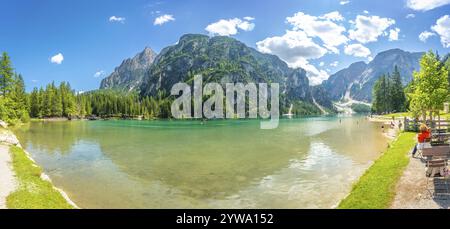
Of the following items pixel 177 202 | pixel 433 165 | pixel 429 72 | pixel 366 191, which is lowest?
pixel 177 202

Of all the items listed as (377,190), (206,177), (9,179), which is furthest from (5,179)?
(377,190)

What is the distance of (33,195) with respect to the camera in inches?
649

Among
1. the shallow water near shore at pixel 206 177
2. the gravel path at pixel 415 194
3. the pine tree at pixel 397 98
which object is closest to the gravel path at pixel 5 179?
the shallow water near shore at pixel 206 177

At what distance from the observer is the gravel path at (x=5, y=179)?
15.7 metres

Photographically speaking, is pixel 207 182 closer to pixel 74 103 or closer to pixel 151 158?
pixel 151 158

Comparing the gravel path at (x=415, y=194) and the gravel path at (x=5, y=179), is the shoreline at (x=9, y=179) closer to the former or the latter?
the gravel path at (x=5, y=179)

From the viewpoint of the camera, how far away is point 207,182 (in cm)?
2333

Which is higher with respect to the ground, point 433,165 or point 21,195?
point 433,165

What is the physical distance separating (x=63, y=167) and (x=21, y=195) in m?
15.1

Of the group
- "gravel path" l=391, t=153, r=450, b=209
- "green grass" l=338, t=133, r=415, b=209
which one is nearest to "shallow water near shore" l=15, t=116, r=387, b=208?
"green grass" l=338, t=133, r=415, b=209

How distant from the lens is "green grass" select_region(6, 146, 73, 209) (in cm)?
1483

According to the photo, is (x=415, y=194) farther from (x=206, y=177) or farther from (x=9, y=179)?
(x=9, y=179)
